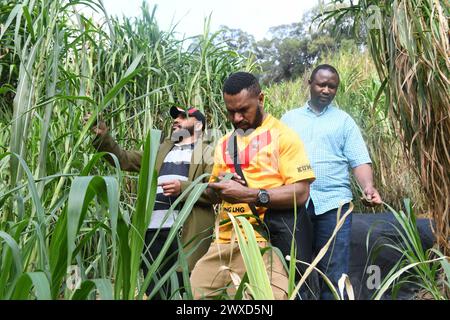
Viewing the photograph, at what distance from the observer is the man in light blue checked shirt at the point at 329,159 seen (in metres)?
3.21

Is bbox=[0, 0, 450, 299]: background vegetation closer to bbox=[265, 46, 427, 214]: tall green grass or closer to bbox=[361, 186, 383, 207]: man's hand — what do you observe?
bbox=[265, 46, 427, 214]: tall green grass

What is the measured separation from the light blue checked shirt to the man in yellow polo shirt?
860mm

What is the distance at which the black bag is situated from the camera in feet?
7.78

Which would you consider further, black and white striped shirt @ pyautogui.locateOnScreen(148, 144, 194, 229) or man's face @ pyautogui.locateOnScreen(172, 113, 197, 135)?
man's face @ pyautogui.locateOnScreen(172, 113, 197, 135)

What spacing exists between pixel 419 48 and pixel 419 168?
542 millimetres

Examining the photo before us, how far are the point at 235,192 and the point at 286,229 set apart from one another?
23cm

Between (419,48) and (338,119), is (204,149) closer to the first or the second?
(338,119)

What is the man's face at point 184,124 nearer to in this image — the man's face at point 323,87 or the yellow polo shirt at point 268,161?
the man's face at point 323,87

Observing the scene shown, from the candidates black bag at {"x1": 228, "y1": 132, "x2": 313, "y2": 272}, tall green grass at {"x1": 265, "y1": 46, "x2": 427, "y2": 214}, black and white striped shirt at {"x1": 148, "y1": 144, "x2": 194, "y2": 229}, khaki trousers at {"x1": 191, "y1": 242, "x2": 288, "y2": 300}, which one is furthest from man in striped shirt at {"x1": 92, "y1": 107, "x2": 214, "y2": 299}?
tall green grass at {"x1": 265, "y1": 46, "x2": 427, "y2": 214}

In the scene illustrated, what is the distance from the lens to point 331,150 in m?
3.39

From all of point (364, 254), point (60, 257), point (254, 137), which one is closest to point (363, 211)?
point (364, 254)

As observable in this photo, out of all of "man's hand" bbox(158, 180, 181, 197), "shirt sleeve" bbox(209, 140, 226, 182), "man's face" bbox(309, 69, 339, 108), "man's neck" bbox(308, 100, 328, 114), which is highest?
"man's face" bbox(309, 69, 339, 108)

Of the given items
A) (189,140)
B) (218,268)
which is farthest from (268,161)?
(189,140)

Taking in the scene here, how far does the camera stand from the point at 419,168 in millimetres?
3102
